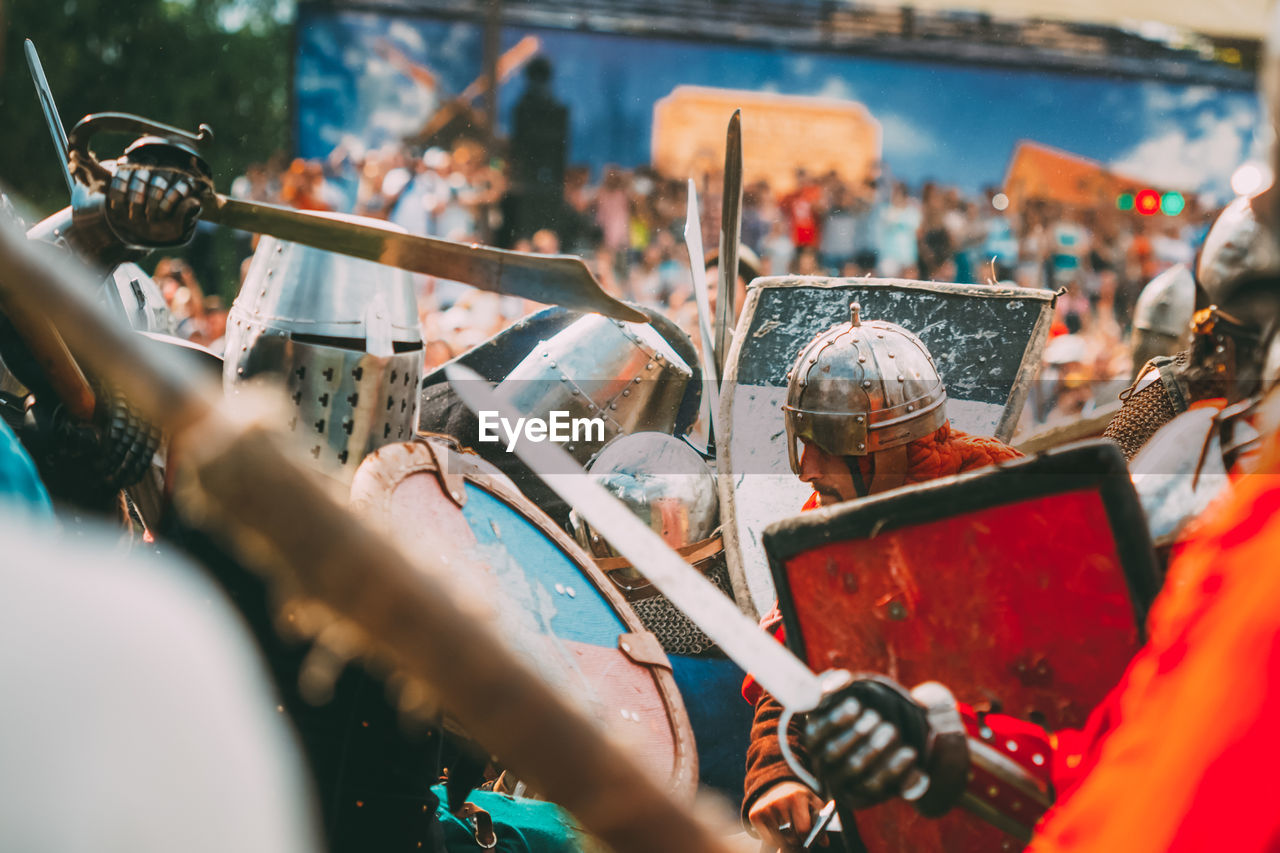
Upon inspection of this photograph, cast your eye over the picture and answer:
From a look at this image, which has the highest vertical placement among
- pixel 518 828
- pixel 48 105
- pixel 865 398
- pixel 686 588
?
pixel 48 105

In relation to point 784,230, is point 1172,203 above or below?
above

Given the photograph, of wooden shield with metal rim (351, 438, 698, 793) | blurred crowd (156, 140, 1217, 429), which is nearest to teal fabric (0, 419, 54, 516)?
wooden shield with metal rim (351, 438, 698, 793)

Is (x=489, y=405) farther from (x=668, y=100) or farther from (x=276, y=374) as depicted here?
(x=668, y=100)

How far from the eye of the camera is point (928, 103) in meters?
15.4

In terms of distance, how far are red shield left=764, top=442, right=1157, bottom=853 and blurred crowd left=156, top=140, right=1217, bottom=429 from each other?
597 centimetres

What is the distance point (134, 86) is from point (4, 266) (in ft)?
55.7

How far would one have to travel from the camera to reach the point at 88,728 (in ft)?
1.77

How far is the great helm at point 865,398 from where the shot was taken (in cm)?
265

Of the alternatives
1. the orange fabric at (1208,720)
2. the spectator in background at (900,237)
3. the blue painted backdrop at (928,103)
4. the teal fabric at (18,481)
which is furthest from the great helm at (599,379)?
the blue painted backdrop at (928,103)

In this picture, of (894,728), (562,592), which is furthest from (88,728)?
(562,592)

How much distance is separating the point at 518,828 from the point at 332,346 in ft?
4.16

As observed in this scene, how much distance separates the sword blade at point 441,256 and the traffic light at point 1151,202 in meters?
13.6

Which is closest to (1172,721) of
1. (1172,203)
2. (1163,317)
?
(1163,317)

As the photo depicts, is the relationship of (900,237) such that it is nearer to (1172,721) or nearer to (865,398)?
(865,398)
